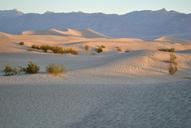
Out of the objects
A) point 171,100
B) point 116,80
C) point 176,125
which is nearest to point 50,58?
point 116,80

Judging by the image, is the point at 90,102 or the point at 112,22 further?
the point at 112,22

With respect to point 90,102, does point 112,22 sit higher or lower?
higher

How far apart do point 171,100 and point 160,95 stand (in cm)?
86

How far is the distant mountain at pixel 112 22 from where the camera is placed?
122m

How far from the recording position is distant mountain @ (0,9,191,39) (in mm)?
122000

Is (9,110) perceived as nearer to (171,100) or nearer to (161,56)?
(171,100)

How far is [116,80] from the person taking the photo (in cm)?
1561

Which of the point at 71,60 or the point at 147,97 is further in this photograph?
the point at 71,60

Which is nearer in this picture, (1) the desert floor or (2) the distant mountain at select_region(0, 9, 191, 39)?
(1) the desert floor

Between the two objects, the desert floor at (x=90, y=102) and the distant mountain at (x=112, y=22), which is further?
the distant mountain at (x=112, y=22)

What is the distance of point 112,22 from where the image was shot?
142 m

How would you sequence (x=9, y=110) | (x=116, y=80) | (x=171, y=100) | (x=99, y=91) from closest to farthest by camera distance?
1. (x=171, y=100)
2. (x=9, y=110)
3. (x=99, y=91)
4. (x=116, y=80)

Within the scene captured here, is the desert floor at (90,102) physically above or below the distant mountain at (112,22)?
below

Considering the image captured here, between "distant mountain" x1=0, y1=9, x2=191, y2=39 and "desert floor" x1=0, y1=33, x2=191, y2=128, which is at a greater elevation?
"distant mountain" x1=0, y1=9, x2=191, y2=39
